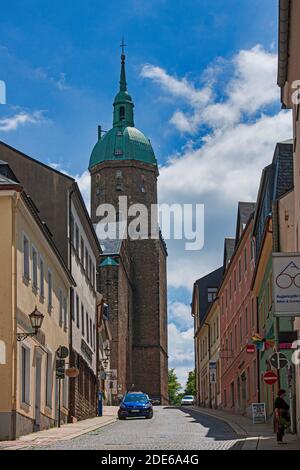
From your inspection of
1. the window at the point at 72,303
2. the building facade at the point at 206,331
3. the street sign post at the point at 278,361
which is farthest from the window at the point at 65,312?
the building facade at the point at 206,331

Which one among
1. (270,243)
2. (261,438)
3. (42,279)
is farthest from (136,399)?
(261,438)

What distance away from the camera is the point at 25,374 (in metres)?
26.0

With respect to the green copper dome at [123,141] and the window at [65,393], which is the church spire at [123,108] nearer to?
the green copper dome at [123,141]

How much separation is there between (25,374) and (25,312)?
6.02 feet

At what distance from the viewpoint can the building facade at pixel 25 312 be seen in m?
23.4

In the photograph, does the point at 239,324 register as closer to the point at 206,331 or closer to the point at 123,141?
the point at 206,331

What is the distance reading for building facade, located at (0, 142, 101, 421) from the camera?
35844 mm

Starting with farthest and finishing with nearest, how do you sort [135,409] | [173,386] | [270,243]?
[173,386] → [135,409] → [270,243]

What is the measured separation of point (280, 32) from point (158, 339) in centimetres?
7978

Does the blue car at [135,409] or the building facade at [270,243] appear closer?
the building facade at [270,243]

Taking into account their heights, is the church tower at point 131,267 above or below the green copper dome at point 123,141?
below

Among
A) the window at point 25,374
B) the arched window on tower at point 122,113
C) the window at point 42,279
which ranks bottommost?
the window at point 25,374

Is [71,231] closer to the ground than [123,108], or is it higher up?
closer to the ground

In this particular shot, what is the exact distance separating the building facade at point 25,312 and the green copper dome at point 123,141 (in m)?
74.4
